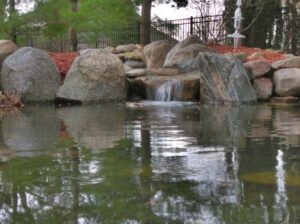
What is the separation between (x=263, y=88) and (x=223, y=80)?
1275 millimetres

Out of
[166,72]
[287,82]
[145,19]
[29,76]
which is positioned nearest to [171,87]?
[166,72]

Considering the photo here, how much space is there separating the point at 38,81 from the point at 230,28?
11.0 meters

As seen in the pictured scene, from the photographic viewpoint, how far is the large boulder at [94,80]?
1420 cm

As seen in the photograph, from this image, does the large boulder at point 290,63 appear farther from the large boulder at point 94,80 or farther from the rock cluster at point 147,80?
the large boulder at point 94,80

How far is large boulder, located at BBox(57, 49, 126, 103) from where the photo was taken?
46.6 feet

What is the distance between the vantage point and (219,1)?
2323cm

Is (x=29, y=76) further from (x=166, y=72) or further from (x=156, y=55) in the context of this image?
(x=156, y=55)

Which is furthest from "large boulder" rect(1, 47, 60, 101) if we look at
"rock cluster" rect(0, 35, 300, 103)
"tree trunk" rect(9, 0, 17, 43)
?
"tree trunk" rect(9, 0, 17, 43)

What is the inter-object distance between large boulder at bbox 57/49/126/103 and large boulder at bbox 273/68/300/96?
3.89 metres

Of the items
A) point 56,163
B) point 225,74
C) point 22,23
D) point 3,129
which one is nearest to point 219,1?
point 22,23

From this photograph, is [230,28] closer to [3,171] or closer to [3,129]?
[3,129]

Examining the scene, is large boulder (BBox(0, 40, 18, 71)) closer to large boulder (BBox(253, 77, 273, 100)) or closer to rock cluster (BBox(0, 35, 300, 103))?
rock cluster (BBox(0, 35, 300, 103))

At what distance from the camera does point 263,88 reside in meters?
14.5

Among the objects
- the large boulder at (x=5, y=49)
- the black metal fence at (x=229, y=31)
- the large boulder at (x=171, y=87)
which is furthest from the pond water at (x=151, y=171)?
the black metal fence at (x=229, y=31)
